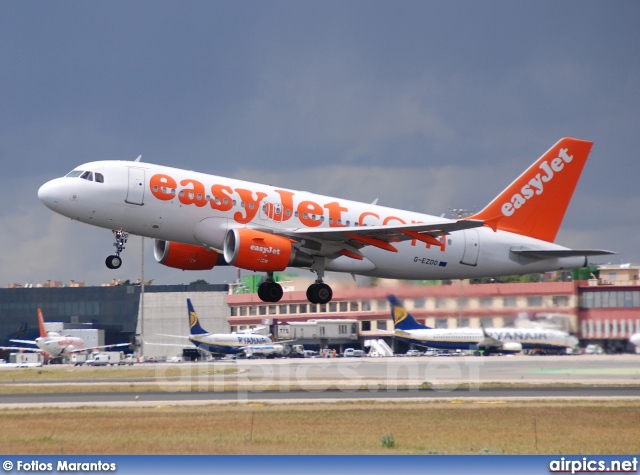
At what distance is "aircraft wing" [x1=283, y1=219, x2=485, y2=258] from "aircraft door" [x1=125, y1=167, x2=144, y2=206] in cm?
628

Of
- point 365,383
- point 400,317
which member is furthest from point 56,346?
point 400,317

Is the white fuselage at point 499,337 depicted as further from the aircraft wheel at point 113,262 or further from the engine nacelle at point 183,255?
the aircraft wheel at point 113,262

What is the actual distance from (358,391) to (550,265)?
36.2 feet

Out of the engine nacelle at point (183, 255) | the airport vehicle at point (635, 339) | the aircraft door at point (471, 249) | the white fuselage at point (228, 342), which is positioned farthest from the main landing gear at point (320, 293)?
the white fuselage at point (228, 342)

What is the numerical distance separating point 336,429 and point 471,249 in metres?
16.1

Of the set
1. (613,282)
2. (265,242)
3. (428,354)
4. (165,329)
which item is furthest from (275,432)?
(165,329)

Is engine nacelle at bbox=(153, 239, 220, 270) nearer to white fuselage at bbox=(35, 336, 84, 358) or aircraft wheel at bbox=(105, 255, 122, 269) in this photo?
aircraft wheel at bbox=(105, 255, 122, 269)

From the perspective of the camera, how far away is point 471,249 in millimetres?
44906

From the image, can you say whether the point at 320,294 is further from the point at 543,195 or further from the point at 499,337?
the point at 499,337

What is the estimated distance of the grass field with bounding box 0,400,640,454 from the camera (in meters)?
27.3

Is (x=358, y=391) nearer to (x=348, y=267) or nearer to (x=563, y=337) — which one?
(x=348, y=267)

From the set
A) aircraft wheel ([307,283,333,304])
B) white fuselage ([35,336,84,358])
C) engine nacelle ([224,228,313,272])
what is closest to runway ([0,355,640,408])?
aircraft wheel ([307,283,333,304])

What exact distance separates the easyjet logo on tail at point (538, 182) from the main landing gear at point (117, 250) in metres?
18.4

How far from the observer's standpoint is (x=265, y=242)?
3941cm
